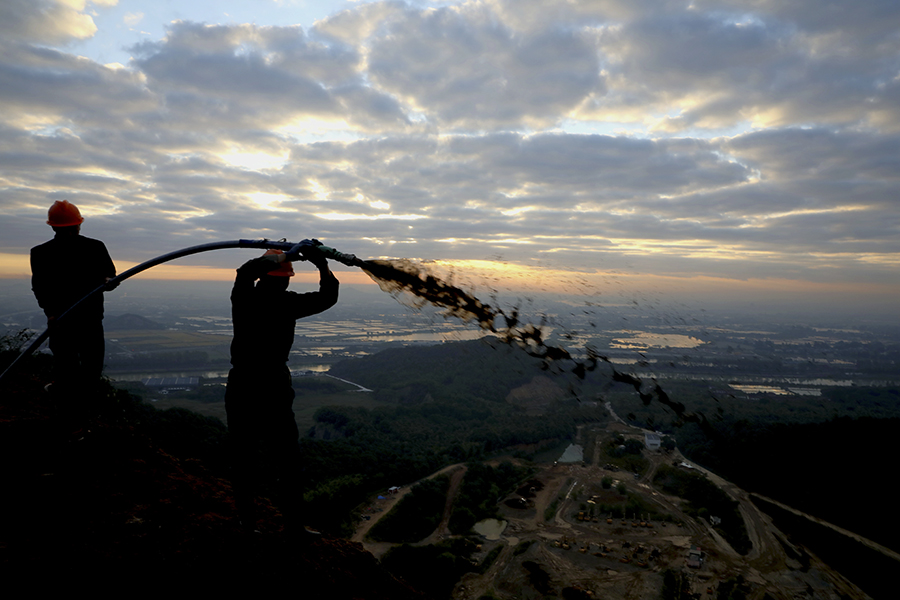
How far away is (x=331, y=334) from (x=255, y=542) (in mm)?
147345

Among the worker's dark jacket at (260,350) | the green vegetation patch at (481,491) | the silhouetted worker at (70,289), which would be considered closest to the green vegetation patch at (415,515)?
the green vegetation patch at (481,491)

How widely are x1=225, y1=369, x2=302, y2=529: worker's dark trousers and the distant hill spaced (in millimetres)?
145813

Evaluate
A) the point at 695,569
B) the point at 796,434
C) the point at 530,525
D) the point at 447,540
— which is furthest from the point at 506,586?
the point at 796,434

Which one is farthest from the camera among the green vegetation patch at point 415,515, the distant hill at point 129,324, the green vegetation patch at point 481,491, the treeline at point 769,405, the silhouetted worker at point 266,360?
the distant hill at point 129,324

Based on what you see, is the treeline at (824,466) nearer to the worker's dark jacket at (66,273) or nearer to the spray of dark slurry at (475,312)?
the spray of dark slurry at (475,312)

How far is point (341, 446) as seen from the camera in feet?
139

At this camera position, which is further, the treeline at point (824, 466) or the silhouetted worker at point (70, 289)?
the treeline at point (824, 466)

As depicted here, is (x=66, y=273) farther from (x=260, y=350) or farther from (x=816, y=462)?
(x=816, y=462)

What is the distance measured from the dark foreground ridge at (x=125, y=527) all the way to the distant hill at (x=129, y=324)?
471ft

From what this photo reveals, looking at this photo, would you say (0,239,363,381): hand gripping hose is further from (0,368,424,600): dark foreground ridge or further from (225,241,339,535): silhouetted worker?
(0,368,424,600): dark foreground ridge

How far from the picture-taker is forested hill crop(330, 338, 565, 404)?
78250mm

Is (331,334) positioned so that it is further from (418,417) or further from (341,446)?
(341,446)

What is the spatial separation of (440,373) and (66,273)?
8280 cm

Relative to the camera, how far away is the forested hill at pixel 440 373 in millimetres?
78250
